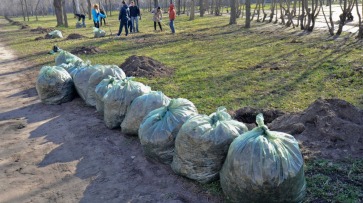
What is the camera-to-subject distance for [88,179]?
10.4ft

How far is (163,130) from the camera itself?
318 centimetres

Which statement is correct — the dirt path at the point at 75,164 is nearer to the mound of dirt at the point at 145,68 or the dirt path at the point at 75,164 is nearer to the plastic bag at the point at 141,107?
the plastic bag at the point at 141,107

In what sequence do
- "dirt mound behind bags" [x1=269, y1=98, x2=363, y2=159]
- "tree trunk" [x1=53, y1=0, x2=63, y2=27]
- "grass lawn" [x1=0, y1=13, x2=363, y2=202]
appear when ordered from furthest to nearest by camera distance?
"tree trunk" [x1=53, y1=0, x2=63, y2=27]
"dirt mound behind bags" [x1=269, y1=98, x2=363, y2=159]
"grass lawn" [x1=0, y1=13, x2=363, y2=202]

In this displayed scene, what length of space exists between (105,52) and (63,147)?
7.25m

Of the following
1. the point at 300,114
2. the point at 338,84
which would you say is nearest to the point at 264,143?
the point at 300,114

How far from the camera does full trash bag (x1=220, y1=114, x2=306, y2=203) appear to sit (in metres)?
2.23

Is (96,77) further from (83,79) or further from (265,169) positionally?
(265,169)

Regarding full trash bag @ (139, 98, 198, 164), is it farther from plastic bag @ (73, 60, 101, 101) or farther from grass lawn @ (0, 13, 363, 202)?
plastic bag @ (73, 60, 101, 101)

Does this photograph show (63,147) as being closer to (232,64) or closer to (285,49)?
(232,64)

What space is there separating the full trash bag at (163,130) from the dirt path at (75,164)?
19 cm

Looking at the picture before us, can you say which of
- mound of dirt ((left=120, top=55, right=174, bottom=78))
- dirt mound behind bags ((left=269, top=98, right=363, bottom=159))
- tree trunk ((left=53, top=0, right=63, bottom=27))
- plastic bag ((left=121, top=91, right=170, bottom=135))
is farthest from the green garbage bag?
tree trunk ((left=53, top=0, right=63, bottom=27))

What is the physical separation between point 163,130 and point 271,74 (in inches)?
164

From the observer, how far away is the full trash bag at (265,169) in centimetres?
223

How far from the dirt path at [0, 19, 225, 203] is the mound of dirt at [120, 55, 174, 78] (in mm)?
2069
